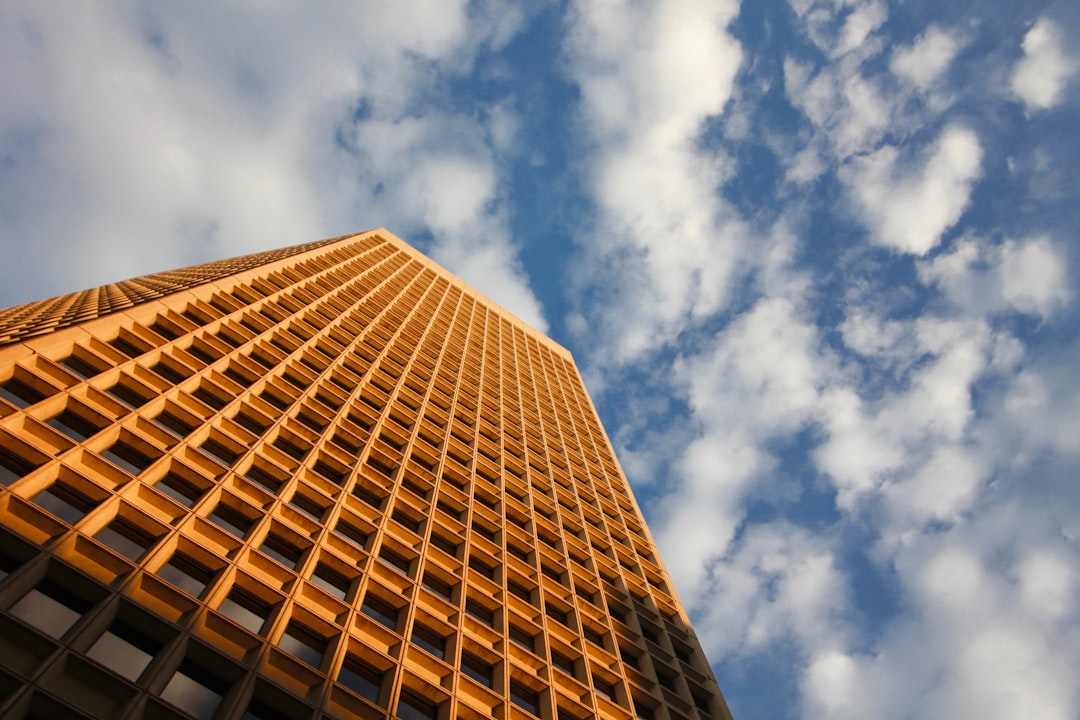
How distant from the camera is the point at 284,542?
21.2m

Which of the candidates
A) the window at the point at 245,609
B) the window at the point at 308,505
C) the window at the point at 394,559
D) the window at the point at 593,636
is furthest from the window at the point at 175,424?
the window at the point at 593,636

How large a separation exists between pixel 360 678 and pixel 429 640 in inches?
136

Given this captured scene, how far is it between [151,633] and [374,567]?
25.1 feet

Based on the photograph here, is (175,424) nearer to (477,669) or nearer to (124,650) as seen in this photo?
(124,650)

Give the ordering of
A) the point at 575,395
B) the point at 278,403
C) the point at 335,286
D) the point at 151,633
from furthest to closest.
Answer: the point at 575,395 < the point at 335,286 < the point at 278,403 < the point at 151,633

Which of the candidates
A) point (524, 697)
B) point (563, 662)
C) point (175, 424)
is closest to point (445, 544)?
point (563, 662)

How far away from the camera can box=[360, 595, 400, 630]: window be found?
20938 millimetres

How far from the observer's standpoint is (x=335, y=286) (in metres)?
47.9

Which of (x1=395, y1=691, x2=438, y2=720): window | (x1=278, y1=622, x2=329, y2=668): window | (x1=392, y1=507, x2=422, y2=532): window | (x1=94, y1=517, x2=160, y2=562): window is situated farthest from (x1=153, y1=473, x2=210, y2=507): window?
(x1=395, y1=691, x2=438, y2=720): window

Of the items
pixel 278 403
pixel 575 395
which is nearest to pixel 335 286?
pixel 278 403

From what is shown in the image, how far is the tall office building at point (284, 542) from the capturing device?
15039 mm

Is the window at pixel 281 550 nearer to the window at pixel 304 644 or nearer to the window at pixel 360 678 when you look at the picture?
the window at pixel 304 644

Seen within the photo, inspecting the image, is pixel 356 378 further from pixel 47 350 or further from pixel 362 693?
pixel 362 693

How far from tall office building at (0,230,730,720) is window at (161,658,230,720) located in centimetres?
6
